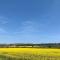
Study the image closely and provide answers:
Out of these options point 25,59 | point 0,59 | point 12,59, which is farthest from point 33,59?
point 0,59

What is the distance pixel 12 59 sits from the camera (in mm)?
26188

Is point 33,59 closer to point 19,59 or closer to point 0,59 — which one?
point 19,59

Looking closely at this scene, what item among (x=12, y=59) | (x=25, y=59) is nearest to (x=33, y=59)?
(x=25, y=59)

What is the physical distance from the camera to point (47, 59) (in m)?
25.0

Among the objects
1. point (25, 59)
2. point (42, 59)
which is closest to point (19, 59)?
point (25, 59)

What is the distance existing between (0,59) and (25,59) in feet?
16.7

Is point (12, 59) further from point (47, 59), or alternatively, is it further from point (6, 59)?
point (47, 59)

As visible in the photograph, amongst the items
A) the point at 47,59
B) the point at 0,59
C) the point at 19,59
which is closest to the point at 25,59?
the point at 19,59

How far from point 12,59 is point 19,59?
0.97 meters

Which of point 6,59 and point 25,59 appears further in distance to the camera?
point 6,59

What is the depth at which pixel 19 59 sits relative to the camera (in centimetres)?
2591

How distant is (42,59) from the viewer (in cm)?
2520

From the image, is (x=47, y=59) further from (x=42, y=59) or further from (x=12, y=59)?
(x=12, y=59)

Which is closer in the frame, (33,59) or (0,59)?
(33,59)
